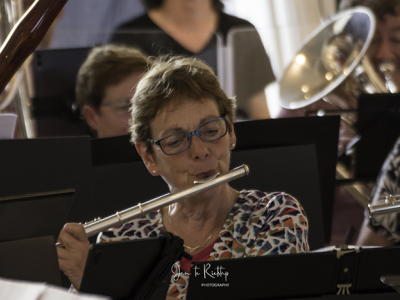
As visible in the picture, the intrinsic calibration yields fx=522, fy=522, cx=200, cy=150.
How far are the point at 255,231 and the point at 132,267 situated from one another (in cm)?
50

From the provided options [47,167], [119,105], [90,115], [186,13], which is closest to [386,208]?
[47,167]

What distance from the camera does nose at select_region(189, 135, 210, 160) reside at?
1329 mm

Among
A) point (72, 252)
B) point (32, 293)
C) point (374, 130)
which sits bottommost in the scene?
point (374, 130)

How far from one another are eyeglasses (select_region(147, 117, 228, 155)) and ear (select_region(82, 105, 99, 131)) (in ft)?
3.15

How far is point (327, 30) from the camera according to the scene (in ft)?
8.88

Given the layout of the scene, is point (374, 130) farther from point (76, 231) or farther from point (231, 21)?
point (231, 21)

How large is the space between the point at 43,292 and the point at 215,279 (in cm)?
44

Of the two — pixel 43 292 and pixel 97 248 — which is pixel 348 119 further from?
pixel 43 292

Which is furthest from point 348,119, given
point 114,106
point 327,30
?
point 114,106

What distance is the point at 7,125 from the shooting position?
139 cm

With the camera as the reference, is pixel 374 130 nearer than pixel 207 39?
Yes

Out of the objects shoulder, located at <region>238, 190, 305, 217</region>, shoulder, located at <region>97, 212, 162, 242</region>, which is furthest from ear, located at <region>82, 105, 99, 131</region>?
shoulder, located at <region>238, 190, 305, 217</region>

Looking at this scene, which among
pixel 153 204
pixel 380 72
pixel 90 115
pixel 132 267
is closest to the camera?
pixel 132 267

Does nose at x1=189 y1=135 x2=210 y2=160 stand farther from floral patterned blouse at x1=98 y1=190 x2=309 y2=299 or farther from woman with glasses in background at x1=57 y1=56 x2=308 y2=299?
floral patterned blouse at x1=98 y1=190 x2=309 y2=299
